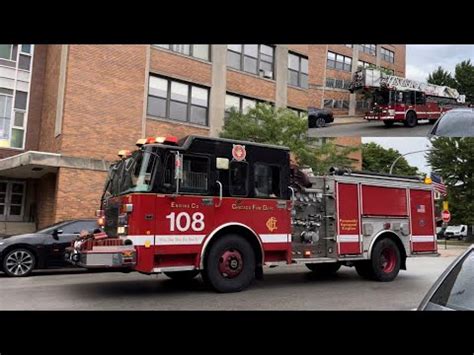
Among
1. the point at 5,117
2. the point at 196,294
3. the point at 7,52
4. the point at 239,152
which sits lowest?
the point at 196,294

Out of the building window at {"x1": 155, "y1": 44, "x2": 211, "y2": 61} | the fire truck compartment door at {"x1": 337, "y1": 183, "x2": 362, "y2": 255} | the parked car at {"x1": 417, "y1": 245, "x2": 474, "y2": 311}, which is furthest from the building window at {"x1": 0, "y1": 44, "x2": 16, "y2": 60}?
the parked car at {"x1": 417, "y1": 245, "x2": 474, "y2": 311}

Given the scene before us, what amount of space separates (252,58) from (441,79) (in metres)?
15.5

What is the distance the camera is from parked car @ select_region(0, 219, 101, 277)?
1155 centimetres

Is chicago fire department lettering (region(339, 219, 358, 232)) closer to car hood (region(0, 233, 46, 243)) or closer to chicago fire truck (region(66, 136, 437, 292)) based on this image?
chicago fire truck (region(66, 136, 437, 292))

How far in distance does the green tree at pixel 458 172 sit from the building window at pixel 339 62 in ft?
65.4

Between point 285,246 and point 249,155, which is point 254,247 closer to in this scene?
point 285,246

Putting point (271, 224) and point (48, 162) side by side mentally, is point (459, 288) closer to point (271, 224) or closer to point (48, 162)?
point (271, 224)

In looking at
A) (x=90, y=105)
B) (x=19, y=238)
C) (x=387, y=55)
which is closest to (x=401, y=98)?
(x=387, y=55)

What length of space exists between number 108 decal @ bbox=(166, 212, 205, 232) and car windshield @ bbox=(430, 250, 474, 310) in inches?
219

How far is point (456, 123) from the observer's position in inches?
338

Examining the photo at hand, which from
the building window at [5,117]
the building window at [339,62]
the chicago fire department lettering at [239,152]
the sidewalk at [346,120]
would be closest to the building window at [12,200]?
the building window at [5,117]
